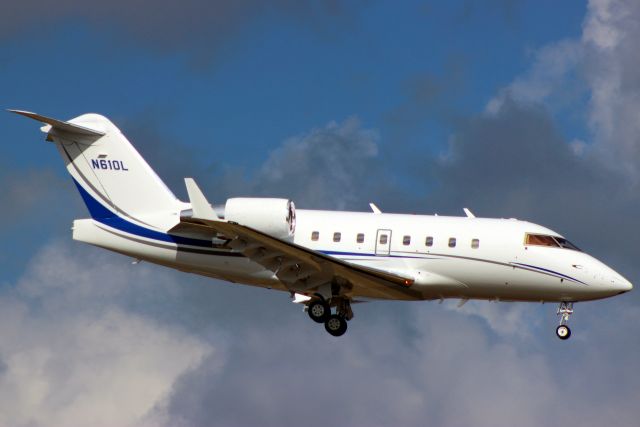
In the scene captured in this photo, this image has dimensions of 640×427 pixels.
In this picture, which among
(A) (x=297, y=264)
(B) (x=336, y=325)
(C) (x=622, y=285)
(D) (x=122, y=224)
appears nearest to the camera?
(A) (x=297, y=264)

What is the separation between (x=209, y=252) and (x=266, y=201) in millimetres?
2597

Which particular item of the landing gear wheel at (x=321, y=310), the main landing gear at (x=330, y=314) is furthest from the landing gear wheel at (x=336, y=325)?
the landing gear wheel at (x=321, y=310)

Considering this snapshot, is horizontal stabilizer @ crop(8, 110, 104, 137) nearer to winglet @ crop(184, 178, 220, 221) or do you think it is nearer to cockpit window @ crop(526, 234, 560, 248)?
winglet @ crop(184, 178, 220, 221)

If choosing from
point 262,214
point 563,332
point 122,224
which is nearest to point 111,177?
point 122,224

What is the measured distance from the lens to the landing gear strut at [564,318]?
1324 inches

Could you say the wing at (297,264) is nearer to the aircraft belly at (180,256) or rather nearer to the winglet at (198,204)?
the winglet at (198,204)

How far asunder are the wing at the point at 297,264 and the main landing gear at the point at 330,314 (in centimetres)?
48

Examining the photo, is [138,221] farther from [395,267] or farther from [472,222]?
[472,222]

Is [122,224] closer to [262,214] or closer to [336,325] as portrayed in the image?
[262,214]


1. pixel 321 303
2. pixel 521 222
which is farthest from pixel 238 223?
pixel 521 222

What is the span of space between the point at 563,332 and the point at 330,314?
7537 mm

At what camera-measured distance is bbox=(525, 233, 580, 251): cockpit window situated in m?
33.7

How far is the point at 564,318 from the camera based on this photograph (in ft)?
112

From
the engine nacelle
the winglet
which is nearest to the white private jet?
the engine nacelle
